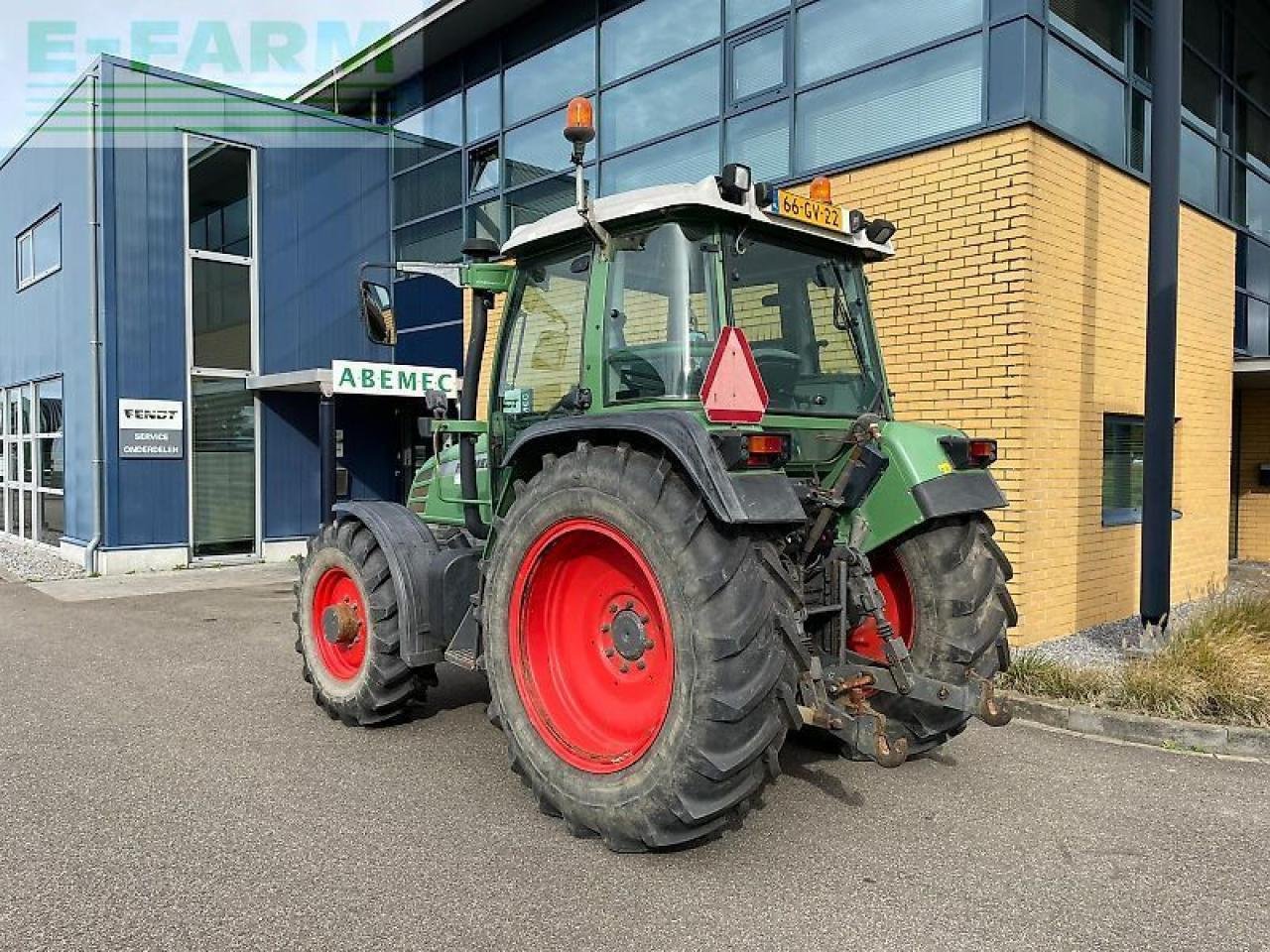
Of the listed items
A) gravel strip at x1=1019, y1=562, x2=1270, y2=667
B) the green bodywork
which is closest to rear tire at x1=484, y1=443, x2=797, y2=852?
the green bodywork

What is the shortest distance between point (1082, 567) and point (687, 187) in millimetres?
5289

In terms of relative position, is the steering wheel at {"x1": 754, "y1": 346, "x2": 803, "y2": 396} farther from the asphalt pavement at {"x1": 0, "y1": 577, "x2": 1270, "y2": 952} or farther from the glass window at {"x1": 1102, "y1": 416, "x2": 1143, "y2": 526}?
the glass window at {"x1": 1102, "y1": 416, "x2": 1143, "y2": 526}

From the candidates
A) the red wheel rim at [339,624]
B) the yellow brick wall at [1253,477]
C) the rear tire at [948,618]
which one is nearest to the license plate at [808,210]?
the rear tire at [948,618]

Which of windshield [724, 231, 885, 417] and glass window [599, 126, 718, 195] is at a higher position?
glass window [599, 126, 718, 195]

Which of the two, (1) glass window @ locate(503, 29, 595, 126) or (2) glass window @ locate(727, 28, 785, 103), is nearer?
(2) glass window @ locate(727, 28, 785, 103)

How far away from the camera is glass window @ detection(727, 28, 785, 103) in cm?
861

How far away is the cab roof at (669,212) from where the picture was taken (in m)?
3.66

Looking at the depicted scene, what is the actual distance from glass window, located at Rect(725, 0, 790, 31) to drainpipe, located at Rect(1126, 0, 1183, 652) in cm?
337

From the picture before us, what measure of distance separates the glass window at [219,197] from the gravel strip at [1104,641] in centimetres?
1173

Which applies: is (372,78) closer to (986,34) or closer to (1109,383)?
(986,34)

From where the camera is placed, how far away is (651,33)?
1005 centimetres

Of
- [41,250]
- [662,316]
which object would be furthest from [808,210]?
[41,250]

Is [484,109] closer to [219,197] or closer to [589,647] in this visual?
[219,197]

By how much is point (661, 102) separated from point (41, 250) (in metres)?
10.1
